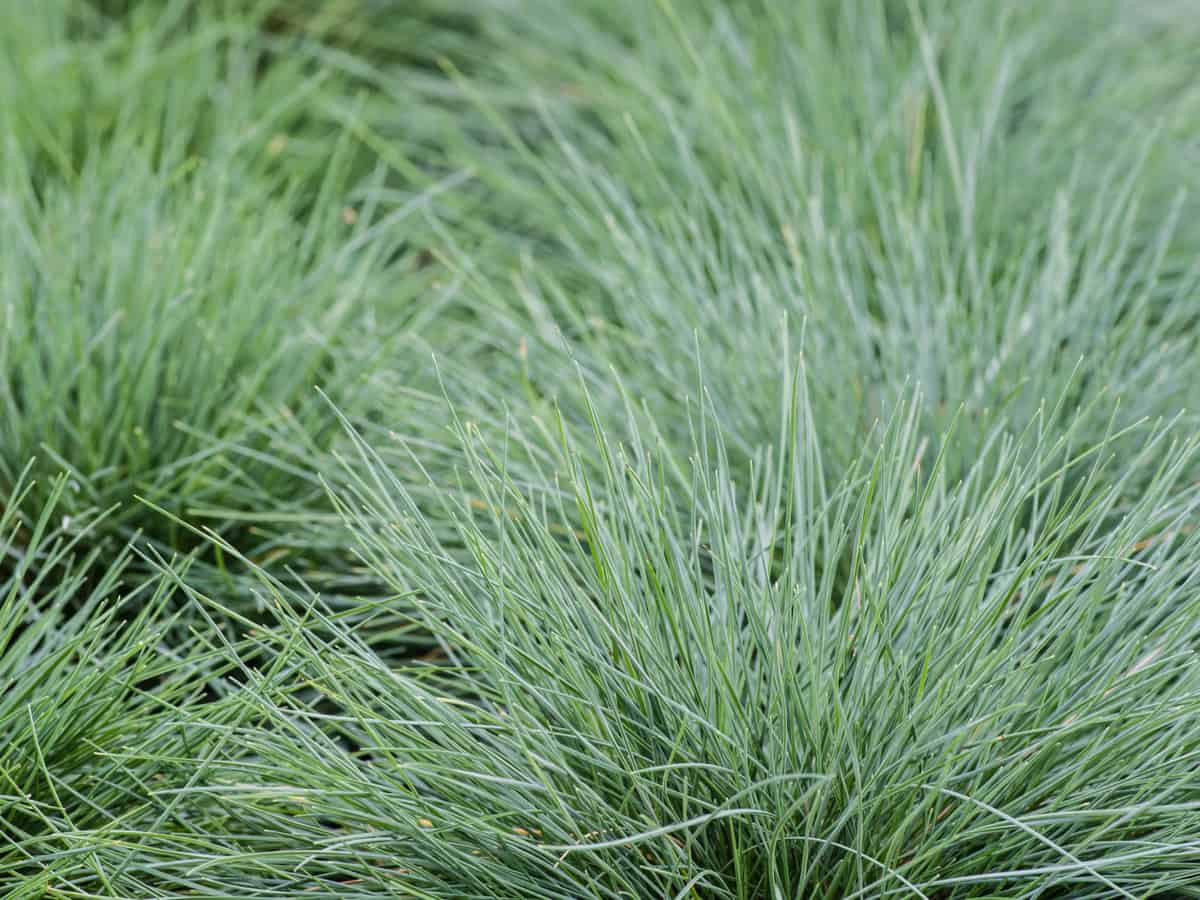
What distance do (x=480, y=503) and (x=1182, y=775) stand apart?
0.67m

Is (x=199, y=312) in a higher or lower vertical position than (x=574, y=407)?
higher

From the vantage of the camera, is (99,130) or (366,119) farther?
(366,119)

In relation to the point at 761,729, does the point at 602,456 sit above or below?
above

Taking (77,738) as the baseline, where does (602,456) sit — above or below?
above

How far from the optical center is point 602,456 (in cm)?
96

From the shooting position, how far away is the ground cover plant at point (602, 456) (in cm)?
93

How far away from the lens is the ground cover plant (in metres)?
0.93

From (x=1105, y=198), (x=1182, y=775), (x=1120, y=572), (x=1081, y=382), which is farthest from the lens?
(x=1105, y=198)

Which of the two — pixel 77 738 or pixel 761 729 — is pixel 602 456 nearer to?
pixel 761 729

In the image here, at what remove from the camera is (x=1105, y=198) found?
63.9 inches

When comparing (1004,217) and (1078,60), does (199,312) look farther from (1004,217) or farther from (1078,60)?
(1078,60)

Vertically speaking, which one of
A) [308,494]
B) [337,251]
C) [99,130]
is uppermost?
[99,130]

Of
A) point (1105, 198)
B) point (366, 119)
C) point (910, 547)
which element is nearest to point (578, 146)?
point (366, 119)

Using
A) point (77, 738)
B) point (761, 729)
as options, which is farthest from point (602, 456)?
point (77, 738)
